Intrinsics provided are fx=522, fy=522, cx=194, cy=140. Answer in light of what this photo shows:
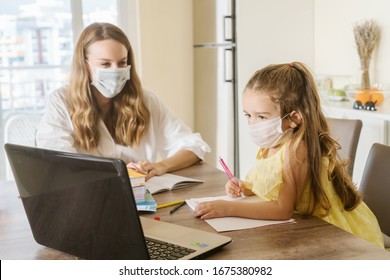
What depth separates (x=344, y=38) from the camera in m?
3.24

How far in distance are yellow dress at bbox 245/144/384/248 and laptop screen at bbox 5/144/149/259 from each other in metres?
0.48

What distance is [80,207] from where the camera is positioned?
34.4 inches

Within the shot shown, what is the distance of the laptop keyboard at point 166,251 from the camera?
0.91 metres

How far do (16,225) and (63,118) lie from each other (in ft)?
2.24

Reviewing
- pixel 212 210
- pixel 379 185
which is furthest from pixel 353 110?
pixel 212 210

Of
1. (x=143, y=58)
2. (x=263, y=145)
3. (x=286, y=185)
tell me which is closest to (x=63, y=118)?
(x=263, y=145)

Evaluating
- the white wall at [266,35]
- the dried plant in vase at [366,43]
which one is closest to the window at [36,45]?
the white wall at [266,35]

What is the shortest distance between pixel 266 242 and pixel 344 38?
252 cm

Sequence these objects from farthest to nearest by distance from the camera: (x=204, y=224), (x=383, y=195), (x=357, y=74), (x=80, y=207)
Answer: (x=357, y=74), (x=383, y=195), (x=204, y=224), (x=80, y=207)

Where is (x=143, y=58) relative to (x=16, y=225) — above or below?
above

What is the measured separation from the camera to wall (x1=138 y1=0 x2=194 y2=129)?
3.48m

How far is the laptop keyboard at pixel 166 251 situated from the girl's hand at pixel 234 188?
0.39 meters
